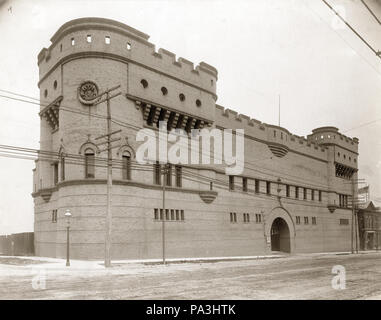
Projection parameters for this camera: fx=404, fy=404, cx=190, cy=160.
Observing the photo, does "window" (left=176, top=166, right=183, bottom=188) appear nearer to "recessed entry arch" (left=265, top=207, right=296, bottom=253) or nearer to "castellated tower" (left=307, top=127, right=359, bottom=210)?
"recessed entry arch" (left=265, top=207, right=296, bottom=253)

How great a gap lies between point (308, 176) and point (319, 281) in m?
31.6

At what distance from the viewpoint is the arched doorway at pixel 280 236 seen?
43000 millimetres

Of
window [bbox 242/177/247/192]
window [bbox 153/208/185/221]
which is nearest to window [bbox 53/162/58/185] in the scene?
window [bbox 153/208/185/221]

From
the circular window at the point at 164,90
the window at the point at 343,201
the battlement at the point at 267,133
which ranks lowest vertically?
the window at the point at 343,201

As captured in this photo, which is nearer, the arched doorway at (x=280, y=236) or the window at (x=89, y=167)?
the window at (x=89, y=167)

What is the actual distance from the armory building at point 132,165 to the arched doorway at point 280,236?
118 inches

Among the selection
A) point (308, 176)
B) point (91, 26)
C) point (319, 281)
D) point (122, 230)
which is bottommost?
point (319, 281)

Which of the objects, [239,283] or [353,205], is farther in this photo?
[353,205]

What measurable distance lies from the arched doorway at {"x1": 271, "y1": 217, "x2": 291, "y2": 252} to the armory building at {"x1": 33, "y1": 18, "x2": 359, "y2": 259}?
9.87ft

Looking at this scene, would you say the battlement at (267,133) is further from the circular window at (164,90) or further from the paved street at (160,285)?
the paved street at (160,285)

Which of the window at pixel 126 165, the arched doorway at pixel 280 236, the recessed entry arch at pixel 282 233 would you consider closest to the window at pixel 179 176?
the window at pixel 126 165

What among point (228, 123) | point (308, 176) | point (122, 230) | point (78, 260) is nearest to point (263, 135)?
point (228, 123)
